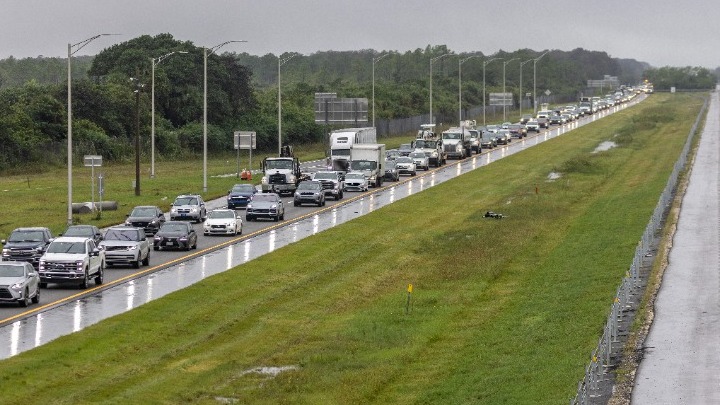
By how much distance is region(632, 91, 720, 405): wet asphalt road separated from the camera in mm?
32094

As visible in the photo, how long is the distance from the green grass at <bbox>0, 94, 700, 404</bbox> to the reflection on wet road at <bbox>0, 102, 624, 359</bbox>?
882mm

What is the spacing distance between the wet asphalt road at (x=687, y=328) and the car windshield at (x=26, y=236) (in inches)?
919

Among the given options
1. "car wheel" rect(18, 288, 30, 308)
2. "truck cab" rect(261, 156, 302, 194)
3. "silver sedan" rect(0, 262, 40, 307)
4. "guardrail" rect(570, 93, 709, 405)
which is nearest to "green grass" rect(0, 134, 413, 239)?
"truck cab" rect(261, 156, 302, 194)

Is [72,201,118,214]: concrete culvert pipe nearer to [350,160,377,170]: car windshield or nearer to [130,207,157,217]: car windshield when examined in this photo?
[130,207,157,217]: car windshield

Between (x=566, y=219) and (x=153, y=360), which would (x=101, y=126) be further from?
(x=153, y=360)

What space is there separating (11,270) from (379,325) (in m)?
11.4

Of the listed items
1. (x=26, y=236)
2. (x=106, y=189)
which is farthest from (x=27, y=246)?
(x=106, y=189)

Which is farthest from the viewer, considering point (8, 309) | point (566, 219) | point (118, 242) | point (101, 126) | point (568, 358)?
point (101, 126)

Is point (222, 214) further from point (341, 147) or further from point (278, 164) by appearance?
point (341, 147)

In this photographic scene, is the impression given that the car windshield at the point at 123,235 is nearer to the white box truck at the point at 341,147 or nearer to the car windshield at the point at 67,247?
the car windshield at the point at 67,247

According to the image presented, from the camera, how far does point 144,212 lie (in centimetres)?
6925

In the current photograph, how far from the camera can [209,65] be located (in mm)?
151000

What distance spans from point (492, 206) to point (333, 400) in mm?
54236

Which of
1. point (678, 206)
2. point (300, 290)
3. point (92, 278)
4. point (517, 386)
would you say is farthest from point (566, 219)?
point (517, 386)
